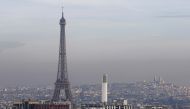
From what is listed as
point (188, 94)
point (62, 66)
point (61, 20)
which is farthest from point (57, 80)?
point (188, 94)

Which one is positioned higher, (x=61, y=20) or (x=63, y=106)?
(x=61, y=20)

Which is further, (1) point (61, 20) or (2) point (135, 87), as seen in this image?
(2) point (135, 87)

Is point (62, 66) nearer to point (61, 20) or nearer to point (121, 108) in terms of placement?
point (61, 20)

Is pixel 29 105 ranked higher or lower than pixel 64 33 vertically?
lower

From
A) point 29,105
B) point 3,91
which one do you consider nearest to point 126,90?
point 3,91

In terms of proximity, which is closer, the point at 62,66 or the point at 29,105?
the point at 29,105

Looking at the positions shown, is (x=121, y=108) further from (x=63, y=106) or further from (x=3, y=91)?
(x=3, y=91)

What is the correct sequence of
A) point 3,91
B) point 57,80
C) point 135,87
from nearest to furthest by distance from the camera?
point 57,80 < point 3,91 < point 135,87

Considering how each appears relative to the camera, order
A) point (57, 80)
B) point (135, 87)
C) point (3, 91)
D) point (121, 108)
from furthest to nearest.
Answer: point (135, 87) → point (3, 91) → point (57, 80) → point (121, 108)

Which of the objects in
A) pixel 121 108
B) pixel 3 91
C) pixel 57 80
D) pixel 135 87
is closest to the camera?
pixel 121 108
